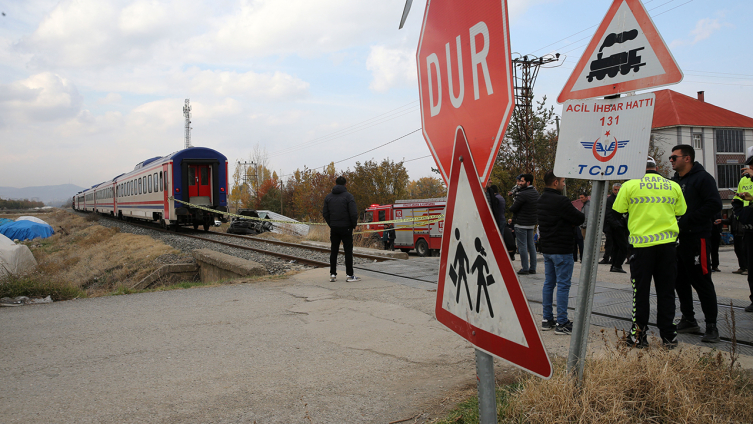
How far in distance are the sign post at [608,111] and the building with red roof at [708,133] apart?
47197 mm

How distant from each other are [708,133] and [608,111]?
5307cm

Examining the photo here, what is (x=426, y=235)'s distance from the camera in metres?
20.1

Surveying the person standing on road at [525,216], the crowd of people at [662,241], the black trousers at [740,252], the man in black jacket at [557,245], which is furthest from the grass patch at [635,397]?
the black trousers at [740,252]

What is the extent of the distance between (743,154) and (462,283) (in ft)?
194

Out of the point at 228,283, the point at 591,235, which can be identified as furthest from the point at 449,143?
the point at 228,283

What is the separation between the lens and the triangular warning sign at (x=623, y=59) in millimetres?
2482

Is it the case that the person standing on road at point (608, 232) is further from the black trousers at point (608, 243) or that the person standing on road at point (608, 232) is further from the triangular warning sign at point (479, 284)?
the triangular warning sign at point (479, 284)

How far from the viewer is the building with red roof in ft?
146

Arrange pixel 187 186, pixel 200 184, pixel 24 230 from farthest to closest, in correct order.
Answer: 1. pixel 24 230
2. pixel 200 184
3. pixel 187 186

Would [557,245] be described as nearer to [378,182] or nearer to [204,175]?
[204,175]

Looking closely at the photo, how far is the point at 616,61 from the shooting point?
2641 millimetres

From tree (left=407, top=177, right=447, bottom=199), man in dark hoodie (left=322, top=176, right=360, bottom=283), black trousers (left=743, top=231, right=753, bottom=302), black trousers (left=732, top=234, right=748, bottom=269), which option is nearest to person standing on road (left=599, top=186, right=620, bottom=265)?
black trousers (left=732, top=234, right=748, bottom=269)

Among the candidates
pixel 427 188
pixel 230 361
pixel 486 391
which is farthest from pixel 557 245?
pixel 427 188

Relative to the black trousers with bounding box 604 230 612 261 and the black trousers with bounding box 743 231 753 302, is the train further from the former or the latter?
the black trousers with bounding box 743 231 753 302
